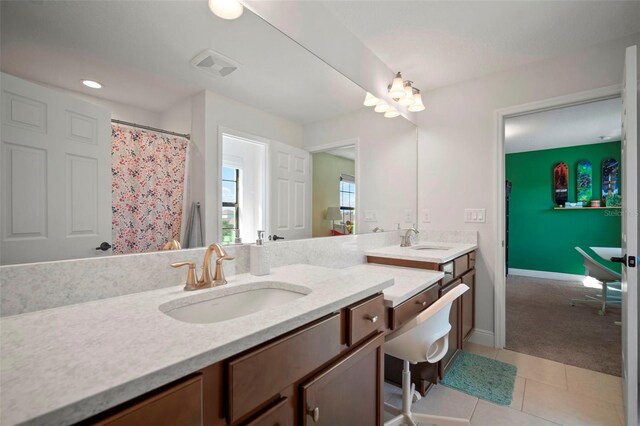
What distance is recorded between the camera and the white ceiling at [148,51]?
0.77m

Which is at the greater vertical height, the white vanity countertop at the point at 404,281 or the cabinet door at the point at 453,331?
the white vanity countertop at the point at 404,281

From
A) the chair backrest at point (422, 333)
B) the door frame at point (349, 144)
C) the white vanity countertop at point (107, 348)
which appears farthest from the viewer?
the door frame at point (349, 144)

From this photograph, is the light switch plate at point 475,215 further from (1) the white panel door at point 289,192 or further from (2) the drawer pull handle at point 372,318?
(2) the drawer pull handle at point 372,318

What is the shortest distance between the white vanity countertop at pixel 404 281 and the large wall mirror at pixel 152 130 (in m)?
0.54

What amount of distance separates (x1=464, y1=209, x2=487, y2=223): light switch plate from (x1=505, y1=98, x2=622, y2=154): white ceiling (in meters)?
1.33

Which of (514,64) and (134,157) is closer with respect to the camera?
(134,157)

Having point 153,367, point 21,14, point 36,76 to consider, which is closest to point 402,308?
point 153,367

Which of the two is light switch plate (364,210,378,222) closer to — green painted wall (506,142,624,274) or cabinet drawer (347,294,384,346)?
cabinet drawer (347,294,384,346)

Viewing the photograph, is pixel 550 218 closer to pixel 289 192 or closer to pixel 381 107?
pixel 381 107

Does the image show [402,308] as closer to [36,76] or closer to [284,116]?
[284,116]

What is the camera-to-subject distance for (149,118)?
3.28ft

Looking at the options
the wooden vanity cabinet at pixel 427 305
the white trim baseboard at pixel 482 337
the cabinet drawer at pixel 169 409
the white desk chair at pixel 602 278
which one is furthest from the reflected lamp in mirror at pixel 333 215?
the white desk chair at pixel 602 278

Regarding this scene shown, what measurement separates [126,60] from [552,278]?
658 centimetres

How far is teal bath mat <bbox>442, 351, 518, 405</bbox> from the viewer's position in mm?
1828
